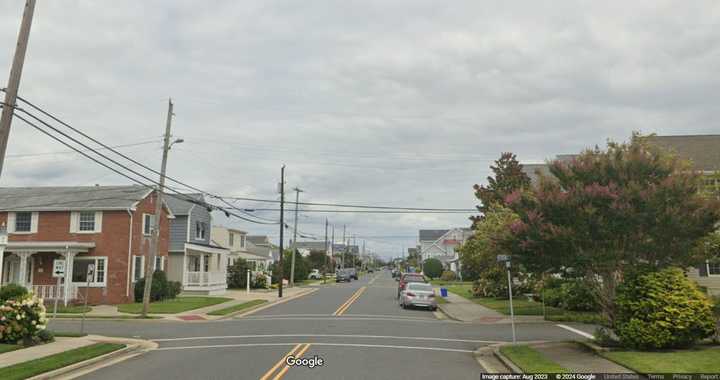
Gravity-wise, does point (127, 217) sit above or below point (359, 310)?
above

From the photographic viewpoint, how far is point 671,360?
12258 millimetres

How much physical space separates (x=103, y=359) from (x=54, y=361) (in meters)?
1.26

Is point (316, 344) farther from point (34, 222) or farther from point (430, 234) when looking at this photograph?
point (430, 234)

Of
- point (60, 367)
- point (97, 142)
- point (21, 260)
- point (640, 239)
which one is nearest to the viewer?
point (60, 367)

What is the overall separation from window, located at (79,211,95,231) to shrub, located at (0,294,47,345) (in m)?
19.1

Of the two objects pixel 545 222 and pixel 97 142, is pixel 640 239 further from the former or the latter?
pixel 97 142

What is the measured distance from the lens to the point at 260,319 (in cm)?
2520

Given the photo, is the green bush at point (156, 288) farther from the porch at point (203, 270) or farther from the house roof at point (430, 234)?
the house roof at point (430, 234)

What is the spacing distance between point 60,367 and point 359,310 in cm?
1784

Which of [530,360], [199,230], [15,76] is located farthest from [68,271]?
[530,360]

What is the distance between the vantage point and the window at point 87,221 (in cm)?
3528

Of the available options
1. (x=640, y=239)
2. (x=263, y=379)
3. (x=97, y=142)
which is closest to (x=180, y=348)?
(x=263, y=379)

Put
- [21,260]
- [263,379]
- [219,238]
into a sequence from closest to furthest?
[263,379] < [21,260] < [219,238]

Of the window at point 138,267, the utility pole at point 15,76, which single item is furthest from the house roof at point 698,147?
the window at point 138,267
